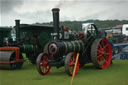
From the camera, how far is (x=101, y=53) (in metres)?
6.82

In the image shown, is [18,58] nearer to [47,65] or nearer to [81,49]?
[47,65]

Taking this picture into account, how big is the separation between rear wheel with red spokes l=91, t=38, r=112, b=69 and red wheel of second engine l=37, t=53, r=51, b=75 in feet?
5.30

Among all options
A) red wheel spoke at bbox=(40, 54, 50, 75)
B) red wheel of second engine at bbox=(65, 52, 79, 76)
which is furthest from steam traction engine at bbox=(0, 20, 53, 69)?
red wheel of second engine at bbox=(65, 52, 79, 76)

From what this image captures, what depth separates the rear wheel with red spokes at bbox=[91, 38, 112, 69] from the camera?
6.51 m

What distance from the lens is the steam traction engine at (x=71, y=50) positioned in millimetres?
5695

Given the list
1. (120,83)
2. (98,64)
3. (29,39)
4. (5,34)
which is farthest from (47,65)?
(5,34)

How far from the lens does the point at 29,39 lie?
28.8 ft

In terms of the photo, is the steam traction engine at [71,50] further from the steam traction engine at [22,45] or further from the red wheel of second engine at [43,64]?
the steam traction engine at [22,45]

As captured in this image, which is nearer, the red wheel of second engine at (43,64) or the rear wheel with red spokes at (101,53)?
the red wheel of second engine at (43,64)

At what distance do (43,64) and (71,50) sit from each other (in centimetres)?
101

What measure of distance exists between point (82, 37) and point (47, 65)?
182 cm

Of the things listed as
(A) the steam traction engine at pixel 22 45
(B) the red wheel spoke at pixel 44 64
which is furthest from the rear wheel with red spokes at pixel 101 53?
(A) the steam traction engine at pixel 22 45

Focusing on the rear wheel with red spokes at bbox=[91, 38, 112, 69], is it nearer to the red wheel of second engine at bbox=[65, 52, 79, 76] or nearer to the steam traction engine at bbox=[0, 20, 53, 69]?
the red wheel of second engine at bbox=[65, 52, 79, 76]

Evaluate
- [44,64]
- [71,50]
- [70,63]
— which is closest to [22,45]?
[44,64]
